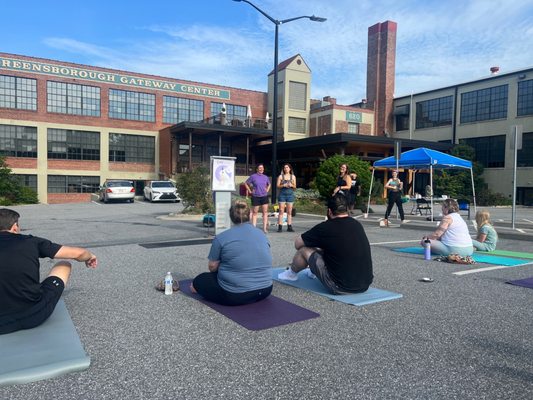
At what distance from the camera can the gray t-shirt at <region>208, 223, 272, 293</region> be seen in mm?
4598

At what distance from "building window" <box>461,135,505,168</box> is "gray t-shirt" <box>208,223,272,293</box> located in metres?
34.8

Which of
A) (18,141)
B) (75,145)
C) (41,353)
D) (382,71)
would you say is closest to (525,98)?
(382,71)

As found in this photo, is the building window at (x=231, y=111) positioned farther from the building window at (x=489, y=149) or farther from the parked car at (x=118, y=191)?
the building window at (x=489, y=149)

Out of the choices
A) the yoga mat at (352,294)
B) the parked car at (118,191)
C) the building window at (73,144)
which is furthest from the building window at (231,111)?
the yoga mat at (352,294)

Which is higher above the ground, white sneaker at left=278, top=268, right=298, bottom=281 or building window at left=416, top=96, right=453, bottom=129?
building window at left=416, top=96, right=453, bottom=129

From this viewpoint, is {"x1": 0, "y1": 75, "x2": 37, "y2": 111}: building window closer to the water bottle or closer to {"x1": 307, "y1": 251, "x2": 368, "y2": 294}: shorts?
the water bottle

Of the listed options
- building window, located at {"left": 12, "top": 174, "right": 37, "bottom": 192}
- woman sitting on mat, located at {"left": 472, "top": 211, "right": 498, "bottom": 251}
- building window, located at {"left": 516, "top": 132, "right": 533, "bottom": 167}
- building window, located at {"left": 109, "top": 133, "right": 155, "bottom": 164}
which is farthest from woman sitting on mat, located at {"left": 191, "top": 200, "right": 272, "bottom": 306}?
building window, located at {"left": 109, "top": 133, "right": 155, "bottom": 164}

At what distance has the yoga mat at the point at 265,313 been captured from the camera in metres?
4.27

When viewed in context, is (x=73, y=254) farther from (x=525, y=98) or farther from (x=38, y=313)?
(x=525, y=98)

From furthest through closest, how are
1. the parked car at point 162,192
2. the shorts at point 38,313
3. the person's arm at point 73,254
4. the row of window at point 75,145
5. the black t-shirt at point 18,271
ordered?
the row of window at point 75,145
the parked car at point 162,192
the person's arm at point 73,254
the shorts at point 38,313
the black t-shirt at point 18,271

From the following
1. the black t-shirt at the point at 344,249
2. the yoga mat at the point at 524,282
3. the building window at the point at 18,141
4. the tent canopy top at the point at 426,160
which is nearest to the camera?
the black t-shirt at the point at 344,249

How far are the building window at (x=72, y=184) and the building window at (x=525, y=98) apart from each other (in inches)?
1387

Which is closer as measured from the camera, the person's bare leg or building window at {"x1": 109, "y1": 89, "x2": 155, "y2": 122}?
the person's bare leg

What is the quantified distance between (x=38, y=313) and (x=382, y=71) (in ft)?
145
